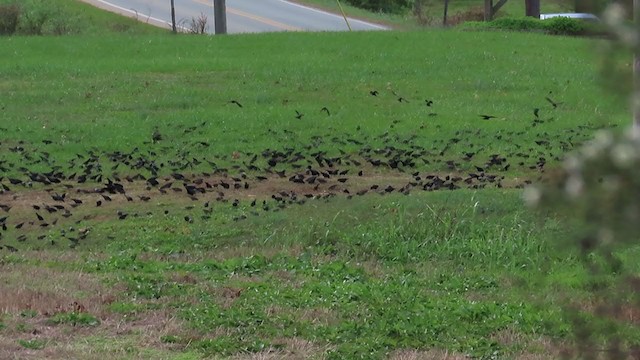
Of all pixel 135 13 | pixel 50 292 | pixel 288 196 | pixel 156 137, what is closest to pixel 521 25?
pixel 135 13

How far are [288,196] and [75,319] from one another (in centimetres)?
498

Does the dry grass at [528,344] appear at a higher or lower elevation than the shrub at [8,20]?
lower

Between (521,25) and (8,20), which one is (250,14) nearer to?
(8,20)

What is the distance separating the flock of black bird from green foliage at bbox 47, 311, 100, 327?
326cm

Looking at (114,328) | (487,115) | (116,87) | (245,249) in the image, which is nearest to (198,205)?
(245,249)

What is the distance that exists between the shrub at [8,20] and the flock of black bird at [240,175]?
46.4 ft

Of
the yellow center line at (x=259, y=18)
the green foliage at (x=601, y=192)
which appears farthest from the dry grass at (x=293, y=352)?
the yellow center line at (x=259, y=18)

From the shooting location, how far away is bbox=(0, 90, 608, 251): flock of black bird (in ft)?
37.8

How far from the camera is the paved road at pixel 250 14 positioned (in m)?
35.4

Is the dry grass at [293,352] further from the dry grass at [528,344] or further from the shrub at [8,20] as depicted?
the shrub at [8,20]

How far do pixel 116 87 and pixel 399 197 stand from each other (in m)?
9.89

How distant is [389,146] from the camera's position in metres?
15.3

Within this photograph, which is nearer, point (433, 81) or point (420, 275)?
point (420, 275)

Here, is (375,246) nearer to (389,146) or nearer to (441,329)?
(441,329)
